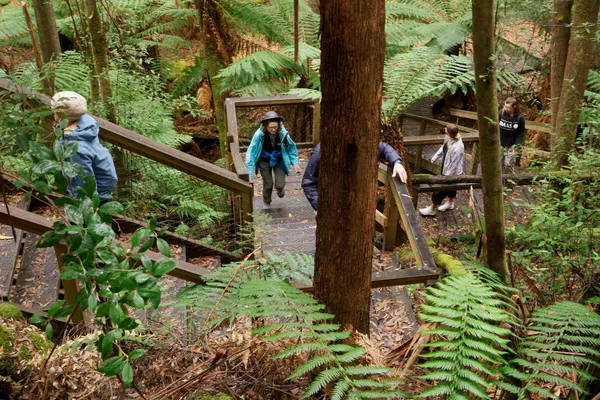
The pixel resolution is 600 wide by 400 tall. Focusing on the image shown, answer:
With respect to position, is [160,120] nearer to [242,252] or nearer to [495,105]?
[242,252]

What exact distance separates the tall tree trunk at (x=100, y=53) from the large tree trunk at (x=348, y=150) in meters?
4.04

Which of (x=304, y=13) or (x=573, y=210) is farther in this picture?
(x=304, y=13)

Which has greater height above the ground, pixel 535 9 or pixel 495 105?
pixel 535 9

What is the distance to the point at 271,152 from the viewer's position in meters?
6.67

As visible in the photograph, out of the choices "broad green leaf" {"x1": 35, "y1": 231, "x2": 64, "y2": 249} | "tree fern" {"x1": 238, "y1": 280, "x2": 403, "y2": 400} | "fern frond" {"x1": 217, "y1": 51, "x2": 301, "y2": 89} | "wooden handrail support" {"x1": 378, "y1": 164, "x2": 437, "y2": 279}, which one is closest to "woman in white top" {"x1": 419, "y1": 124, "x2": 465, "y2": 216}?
"wooden handrail support" {"x1": 378, "y1": 164, "x2": 437, "y2": 279}

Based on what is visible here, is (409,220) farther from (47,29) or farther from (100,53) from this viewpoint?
(47,29)

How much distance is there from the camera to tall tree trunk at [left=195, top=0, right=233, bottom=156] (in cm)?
919

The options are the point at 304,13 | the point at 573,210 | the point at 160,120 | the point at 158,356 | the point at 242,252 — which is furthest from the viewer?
the point at 304,13

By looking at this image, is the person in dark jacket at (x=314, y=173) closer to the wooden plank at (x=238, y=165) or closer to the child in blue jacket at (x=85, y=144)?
the wooden plank at (x=238, y=165)

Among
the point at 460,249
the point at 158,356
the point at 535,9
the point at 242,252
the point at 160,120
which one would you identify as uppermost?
the point at 535,9

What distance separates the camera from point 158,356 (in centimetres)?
267

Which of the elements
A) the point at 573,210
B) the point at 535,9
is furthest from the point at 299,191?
the point at 535,9

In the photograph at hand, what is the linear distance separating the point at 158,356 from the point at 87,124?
2.13 metres

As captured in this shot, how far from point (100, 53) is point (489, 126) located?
14.3ft
